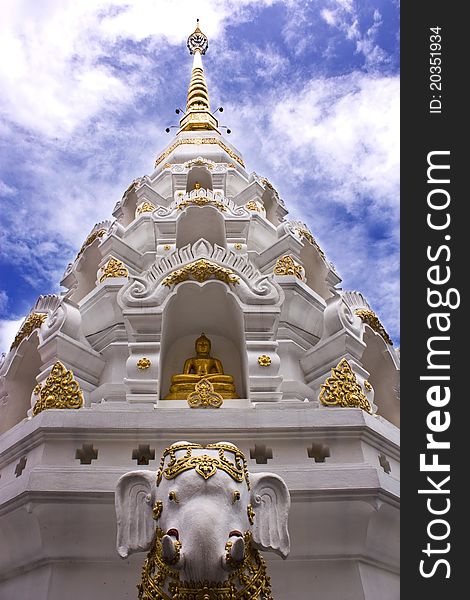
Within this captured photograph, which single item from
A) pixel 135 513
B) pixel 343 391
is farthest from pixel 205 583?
pixel 343 391

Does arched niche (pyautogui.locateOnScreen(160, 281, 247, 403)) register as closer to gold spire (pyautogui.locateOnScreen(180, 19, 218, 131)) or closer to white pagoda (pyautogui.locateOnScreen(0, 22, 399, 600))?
white pagoda (pyautogui.locateOnScreen(0, 22, 399, 600))

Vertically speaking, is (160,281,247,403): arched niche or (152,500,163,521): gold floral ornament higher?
(160,281,247,403): arched niche

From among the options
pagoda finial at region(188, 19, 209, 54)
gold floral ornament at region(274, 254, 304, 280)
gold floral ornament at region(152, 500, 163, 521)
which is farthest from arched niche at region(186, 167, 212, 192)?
pagoda finial at region(188, 19, 209, 54)

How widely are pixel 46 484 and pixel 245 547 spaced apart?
3.22 metres

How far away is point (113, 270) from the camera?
12.3 meters

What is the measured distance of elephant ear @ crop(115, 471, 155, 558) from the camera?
5.38 metres

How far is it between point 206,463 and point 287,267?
7.32 meters

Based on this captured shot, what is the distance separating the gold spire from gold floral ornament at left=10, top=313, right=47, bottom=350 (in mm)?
11158

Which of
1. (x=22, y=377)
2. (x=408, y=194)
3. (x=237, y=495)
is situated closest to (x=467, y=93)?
(x=408, y=194)

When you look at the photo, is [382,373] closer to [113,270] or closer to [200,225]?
[200,225]

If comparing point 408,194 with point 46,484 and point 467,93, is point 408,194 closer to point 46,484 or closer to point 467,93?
point 467,93

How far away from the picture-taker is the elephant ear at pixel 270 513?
5.41 m

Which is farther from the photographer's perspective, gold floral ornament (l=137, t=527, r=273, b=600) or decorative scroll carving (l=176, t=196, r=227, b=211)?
decorative scroll carving (l=176, t=196, r=227, b=211)

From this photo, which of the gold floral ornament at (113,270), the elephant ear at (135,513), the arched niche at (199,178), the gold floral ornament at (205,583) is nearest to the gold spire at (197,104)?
the arched niche at (199,178)
